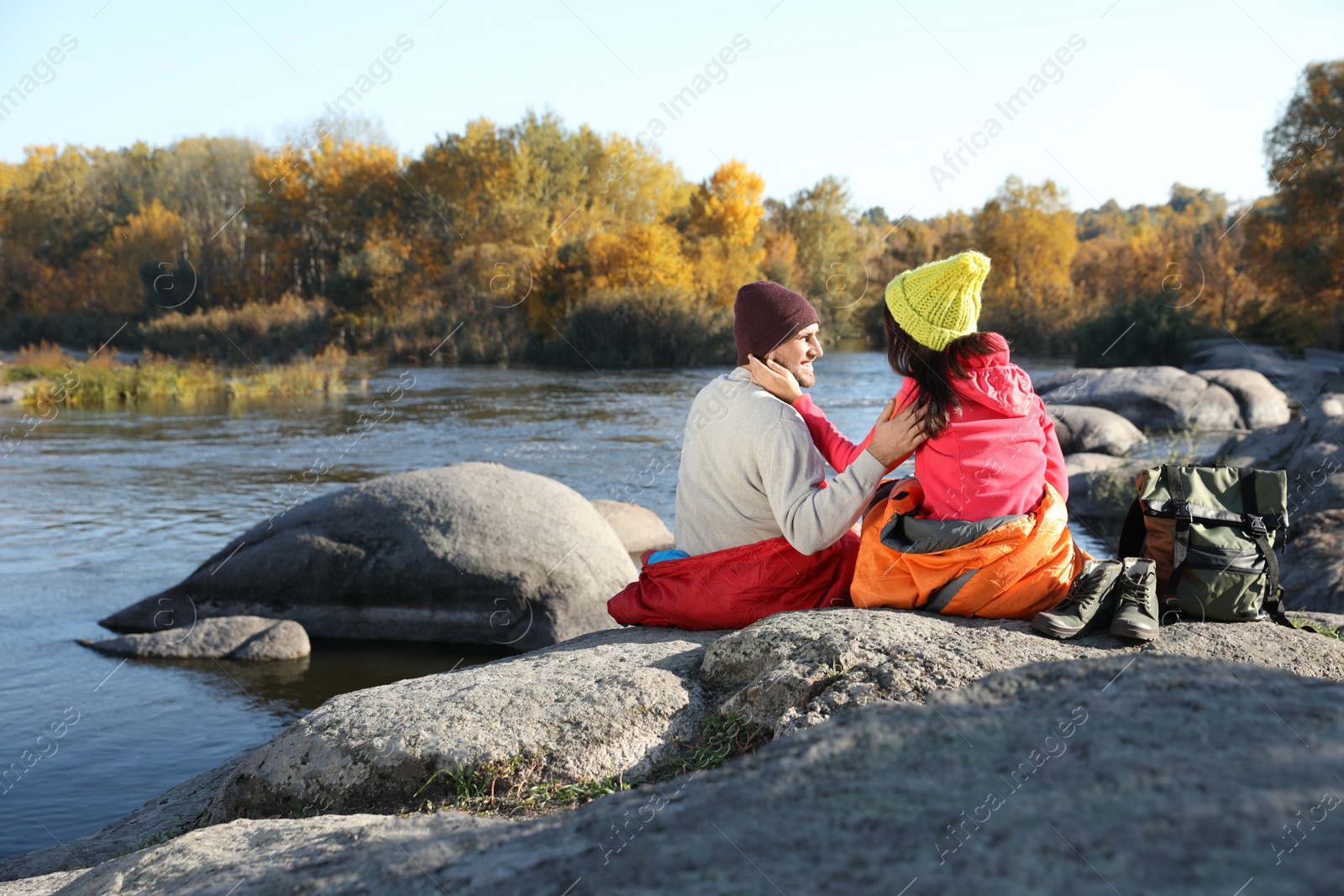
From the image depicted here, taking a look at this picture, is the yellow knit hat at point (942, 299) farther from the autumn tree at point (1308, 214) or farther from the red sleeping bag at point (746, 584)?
the autumn tree at point (1308, 214)

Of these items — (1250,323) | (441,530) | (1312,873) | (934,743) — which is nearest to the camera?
(1312,873)

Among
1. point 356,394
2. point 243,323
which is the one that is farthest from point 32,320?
point 356,394

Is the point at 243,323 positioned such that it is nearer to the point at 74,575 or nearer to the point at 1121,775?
the point at 74,575

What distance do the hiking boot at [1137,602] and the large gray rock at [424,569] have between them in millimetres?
3896

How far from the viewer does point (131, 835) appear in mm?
3664

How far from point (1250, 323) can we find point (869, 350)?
466 inches

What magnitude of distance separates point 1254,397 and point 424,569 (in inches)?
621

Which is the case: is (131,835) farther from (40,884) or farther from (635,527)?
(635,527)

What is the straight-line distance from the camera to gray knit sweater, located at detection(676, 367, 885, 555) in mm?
3566

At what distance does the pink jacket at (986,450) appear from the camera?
349 cm

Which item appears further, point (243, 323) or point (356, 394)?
point (243, 323)

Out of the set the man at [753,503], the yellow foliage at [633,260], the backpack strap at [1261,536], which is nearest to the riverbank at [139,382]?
the yellow foliage at [633,260]

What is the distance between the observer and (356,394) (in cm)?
2288

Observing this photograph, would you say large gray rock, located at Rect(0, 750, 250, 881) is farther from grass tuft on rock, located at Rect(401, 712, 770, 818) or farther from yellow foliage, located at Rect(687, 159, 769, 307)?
yellow foliage, located at Rect(687, 159, 769, 307)
